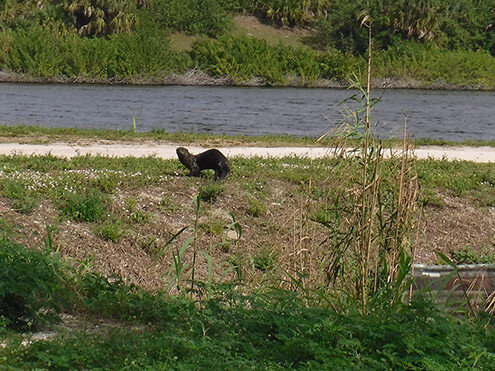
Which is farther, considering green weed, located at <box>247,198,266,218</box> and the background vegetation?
the background vegetation

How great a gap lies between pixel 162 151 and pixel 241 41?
3627 centimetres

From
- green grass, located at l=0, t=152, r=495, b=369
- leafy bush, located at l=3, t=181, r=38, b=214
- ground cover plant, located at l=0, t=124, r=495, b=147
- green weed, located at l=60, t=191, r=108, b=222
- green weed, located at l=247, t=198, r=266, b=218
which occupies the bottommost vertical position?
ground cover plant, located at l=0, t=124, r=495, b=147

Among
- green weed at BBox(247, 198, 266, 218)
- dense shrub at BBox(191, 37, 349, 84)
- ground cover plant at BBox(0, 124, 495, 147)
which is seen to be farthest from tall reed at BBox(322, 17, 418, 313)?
dense shrub at BBox(191, 37, 349, 84)

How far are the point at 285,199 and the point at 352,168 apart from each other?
406 centimetres

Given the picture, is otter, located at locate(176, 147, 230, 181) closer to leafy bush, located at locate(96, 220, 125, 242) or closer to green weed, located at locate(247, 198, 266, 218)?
green weed, located at locate(247, 198, 266, 218)

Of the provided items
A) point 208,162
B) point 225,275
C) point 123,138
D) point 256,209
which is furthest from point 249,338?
point 123,138

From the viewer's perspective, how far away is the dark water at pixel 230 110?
81.9 feet

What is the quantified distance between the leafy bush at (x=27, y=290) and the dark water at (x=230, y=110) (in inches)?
589

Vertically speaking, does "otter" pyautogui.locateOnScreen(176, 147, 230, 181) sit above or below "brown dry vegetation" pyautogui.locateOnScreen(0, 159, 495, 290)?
above

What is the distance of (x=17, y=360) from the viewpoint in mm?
4664

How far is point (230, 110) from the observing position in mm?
31453

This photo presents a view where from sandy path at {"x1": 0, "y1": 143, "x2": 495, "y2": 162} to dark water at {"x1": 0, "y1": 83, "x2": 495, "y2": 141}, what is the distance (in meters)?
4.24

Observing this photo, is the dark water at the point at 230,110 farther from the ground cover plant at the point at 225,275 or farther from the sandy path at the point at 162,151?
the ground cover plant at the point at 225,275

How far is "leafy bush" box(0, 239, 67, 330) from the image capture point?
5570 mm
